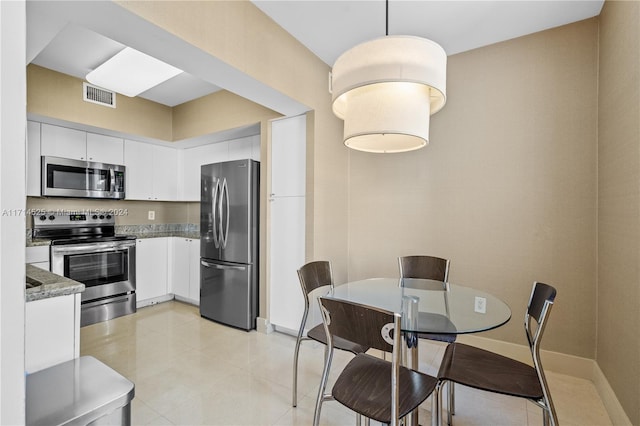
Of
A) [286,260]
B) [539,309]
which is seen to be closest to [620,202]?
[539,309]

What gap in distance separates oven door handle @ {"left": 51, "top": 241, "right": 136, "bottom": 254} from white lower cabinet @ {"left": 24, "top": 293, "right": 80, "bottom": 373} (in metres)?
2.21

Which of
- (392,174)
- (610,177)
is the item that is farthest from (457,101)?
(610,177)

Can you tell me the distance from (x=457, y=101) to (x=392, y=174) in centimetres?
86

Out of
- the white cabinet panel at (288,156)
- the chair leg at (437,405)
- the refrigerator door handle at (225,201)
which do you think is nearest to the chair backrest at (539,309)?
the chair leg at (437,405)

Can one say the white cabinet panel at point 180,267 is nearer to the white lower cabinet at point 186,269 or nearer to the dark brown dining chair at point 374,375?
the white lower cabinet at point 186,269

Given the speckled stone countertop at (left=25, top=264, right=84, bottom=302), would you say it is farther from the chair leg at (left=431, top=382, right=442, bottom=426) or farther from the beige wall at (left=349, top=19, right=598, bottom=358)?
the beige wall at (left=349, top=19, right=598, bottom=358)

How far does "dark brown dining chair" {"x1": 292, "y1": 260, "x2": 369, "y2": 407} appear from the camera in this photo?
175 centimetres

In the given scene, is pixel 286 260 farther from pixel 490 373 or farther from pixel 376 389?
pixel 490 373

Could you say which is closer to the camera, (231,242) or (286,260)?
(286,260)

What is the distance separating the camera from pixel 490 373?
148 cm

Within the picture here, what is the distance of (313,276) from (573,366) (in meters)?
2.09

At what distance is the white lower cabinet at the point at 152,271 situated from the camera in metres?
3.77

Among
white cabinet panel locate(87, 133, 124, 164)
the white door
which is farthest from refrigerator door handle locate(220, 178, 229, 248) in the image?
white cabinet panel locate(87, 133, 124, 164)

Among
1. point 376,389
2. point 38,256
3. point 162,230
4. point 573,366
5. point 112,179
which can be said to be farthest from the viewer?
point 162,230
